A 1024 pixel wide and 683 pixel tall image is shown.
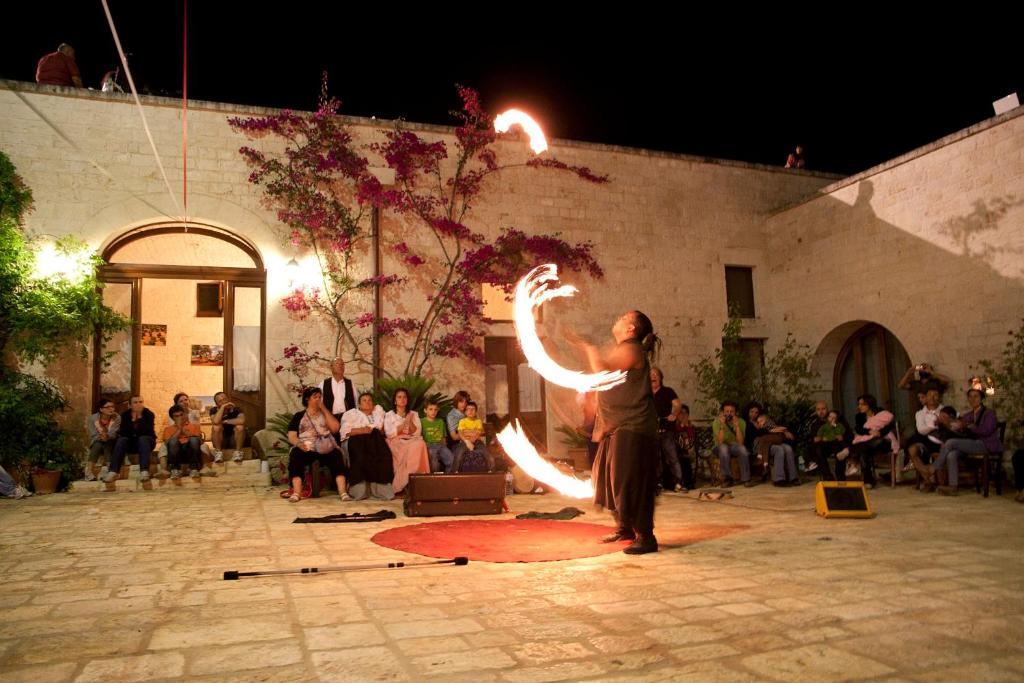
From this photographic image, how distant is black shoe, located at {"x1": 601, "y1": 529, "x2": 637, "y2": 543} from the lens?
17.9 ft

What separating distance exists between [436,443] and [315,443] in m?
1.55

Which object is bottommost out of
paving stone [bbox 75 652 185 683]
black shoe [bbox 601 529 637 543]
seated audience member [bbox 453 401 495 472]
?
black shoe [bbox 601 529 637 543]

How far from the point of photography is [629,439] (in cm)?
525

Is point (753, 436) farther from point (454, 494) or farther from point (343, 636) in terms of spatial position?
point (343, 636)

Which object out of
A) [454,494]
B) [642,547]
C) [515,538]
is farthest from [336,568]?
[454,494]

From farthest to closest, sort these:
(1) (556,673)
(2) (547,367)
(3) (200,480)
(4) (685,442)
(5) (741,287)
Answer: (5) (741,287) < (4) (685,442) < (3) (200,480) < (2) (547,367) < (1) (556,673)

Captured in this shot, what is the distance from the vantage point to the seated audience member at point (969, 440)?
8.44 metres

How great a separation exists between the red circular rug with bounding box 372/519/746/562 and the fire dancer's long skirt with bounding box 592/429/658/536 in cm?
27

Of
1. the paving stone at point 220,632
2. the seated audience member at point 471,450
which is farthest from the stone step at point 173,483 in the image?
the paving stone at point 220,632

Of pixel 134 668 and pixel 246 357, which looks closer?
pixel 134 668

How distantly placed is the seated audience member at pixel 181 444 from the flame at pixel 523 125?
270 inches

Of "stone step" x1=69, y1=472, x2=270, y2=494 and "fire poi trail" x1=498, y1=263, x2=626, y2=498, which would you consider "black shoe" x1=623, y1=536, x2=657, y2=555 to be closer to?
"fire poi trail" x1=498, y1=263, x2=626, y2=498

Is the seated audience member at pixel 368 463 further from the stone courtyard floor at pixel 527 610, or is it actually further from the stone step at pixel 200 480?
the stone courtyard floor at pixel 527 610

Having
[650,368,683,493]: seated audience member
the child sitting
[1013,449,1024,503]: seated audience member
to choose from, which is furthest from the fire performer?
the child sitting
